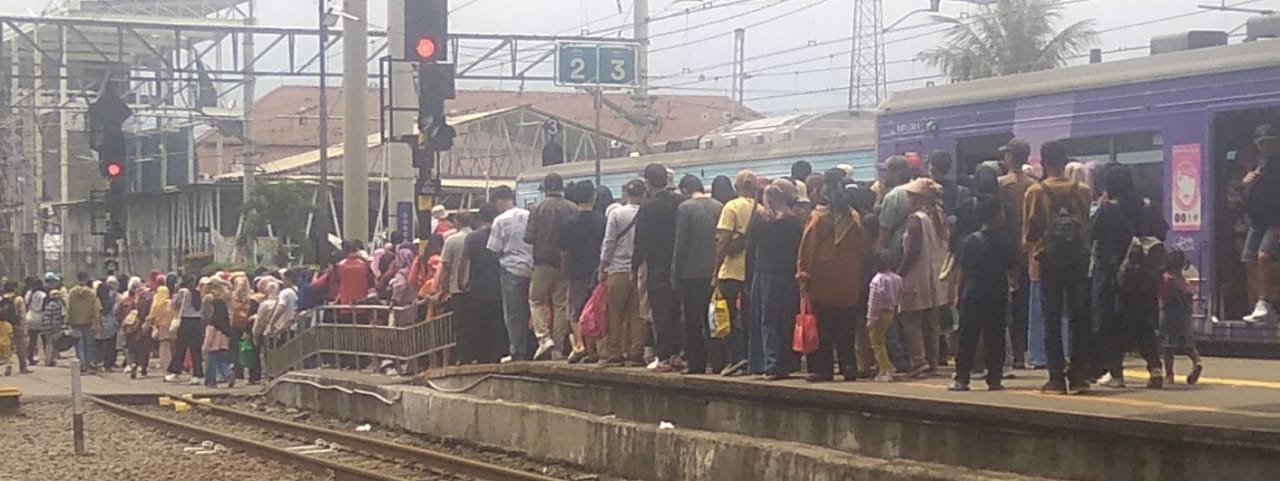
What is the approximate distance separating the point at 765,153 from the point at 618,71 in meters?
9.43

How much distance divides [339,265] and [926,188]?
1068 cm

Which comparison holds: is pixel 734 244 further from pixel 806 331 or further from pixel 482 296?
pixel 482 296

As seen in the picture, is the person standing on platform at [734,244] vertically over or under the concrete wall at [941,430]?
over

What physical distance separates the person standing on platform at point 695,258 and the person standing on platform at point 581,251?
146cm

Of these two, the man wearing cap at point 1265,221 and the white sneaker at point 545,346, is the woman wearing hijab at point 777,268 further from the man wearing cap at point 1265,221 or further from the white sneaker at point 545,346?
the white sneaker at point 545,346

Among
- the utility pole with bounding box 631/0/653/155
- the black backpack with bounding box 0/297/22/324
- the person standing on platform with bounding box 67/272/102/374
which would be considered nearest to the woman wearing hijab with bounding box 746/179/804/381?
the person standing on platform with bounding box 67/272/102/374

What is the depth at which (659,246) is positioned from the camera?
13602mm

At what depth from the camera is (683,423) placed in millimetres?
13305

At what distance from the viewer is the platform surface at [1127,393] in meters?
9.37

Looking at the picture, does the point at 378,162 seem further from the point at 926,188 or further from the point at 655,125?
the point at 926,188

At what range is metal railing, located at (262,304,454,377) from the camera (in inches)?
698

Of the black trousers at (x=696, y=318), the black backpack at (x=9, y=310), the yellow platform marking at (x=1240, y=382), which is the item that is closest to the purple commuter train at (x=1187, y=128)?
the yellow platform marking at (x=1240, y=382)

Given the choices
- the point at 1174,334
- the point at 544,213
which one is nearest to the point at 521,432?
the point at 544,213

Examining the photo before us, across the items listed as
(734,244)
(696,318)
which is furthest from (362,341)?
(734,244)
